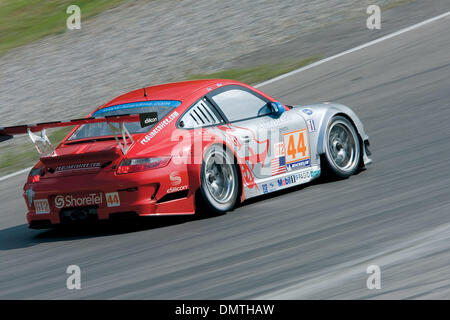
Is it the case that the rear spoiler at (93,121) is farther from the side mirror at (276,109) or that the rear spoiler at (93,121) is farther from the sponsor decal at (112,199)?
the side mirror at (276,109)

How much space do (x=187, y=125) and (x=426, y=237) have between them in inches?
109

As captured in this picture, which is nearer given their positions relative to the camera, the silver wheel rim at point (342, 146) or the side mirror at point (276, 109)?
the side mirror at point (276, 109)

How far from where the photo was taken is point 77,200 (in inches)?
302

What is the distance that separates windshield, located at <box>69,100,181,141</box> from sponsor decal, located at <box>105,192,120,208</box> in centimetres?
69

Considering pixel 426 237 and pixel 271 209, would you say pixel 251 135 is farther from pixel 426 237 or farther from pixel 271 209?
pixel 426 237

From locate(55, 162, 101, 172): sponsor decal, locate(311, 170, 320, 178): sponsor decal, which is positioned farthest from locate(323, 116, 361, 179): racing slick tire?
locate(55, 162, 101, 172): sponsor decal

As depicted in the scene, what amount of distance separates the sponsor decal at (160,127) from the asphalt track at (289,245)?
0.83 m

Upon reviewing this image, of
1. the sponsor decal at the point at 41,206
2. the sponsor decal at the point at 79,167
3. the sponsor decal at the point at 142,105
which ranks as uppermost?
the sponsor decal at the point at 142,105

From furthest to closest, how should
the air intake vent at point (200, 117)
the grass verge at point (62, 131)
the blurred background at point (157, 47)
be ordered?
the blurred background at point (157, 47) → the grass verge at point (62, 131) → the air intake vent at point (200, 117)

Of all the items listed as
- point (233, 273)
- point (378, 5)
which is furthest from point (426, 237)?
point (378, 5)

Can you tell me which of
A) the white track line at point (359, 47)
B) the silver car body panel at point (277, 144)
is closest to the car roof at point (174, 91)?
the silver car body panel at point (277, 144)

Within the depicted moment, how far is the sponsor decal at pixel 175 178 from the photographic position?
301 inches

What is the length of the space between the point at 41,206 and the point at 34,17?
17190 millimetres

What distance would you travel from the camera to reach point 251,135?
838 centimetres
